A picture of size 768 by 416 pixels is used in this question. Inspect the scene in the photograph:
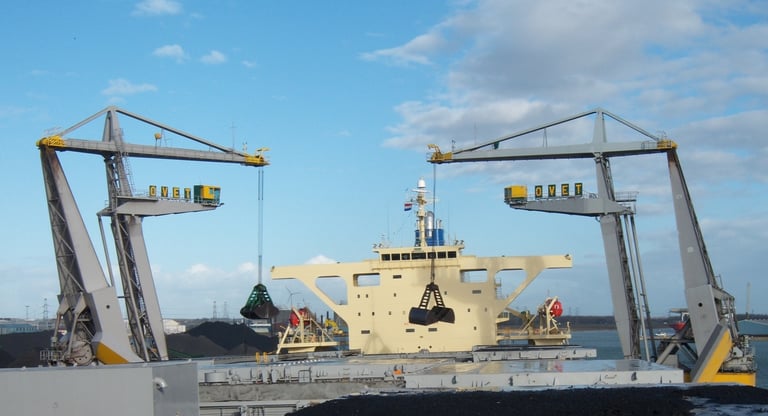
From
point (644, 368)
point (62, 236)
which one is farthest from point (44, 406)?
point (62, 236)

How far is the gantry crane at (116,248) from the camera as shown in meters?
36.5

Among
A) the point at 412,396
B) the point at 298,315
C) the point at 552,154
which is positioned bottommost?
the point at 412,396

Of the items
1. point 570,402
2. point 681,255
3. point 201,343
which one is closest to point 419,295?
point 681,255

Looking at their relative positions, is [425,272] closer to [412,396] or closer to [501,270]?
[501,270]

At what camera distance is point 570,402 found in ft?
59.6

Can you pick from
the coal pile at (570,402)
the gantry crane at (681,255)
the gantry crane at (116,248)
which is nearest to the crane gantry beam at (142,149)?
the gantry crane at (116,248)

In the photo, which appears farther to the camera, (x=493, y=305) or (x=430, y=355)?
(x=493, y=305)

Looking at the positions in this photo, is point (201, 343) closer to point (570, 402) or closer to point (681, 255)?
point (681, 255)

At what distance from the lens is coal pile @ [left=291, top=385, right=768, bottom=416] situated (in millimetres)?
17047

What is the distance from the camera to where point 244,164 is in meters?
42.7

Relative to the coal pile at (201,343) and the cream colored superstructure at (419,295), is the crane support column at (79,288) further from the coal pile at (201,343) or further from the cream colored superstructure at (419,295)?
the coal pile at (201,343)

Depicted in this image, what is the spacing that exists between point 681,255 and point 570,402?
2070cm

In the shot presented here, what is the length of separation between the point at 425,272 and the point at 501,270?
11.8 ft

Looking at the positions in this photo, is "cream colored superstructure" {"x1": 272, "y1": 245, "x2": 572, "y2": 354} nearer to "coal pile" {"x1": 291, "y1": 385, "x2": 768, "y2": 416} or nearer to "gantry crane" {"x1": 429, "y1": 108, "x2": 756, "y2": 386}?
"gantry crane" {"x1": 429, "y1": 108, "x2": 756, "y2": 386}
